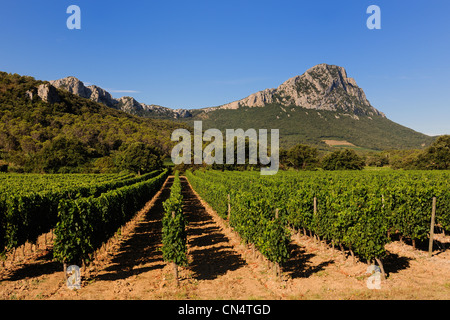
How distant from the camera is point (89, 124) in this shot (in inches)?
4045

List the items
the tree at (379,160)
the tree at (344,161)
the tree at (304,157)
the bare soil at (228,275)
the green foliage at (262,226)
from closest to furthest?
the bare soil at (228,275) < the green foliage at (262,226) < the tree at (344,161) < the tree at (304,157) < the tree at (379,160)

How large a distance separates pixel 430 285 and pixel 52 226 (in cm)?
1719

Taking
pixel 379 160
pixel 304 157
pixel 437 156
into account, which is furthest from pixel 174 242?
pixel 379 160

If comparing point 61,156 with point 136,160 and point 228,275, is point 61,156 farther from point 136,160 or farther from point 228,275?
point 228,275

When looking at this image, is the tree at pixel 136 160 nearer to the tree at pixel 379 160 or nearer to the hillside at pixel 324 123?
the tree at pixel 379 160

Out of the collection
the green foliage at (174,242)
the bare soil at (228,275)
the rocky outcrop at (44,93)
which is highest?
the rocky outcrop at (44,93)

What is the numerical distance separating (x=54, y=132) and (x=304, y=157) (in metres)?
88.8

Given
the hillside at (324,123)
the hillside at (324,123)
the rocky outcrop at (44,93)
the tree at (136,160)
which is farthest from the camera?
the hillside at (324,123)

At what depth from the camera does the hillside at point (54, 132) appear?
68875 millimetres

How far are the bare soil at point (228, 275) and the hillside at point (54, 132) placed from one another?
6549 cm

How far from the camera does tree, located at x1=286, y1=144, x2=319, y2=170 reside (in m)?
86.0

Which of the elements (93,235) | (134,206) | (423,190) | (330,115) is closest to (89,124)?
(134,206)

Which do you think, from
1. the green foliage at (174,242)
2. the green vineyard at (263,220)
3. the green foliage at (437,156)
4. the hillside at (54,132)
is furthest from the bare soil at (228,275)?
the hillside at (54,132)
